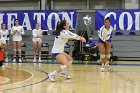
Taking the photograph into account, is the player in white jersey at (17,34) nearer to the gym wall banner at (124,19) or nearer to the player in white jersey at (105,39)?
the gym wall banner at (124,19)

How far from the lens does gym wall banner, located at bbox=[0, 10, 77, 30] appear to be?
18609 mm

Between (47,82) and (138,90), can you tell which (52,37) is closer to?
(47,82)

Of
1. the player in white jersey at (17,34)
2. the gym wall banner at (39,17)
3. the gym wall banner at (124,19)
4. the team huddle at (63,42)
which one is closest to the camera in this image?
the team huddle at (63,42)

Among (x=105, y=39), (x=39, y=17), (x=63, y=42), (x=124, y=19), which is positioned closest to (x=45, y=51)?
(x=39, y=17)

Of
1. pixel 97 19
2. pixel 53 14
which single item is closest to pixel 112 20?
pixel 97 19

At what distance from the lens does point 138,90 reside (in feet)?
24.5

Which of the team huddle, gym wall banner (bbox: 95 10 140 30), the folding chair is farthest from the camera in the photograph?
the folding chair

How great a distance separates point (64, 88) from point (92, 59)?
9.00m

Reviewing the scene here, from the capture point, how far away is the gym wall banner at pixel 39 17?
18.6 meters

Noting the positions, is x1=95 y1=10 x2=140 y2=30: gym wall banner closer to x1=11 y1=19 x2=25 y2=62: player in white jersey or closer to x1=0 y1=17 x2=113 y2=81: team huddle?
x1=0 y1=17 x2=113 y2=81: team huddle

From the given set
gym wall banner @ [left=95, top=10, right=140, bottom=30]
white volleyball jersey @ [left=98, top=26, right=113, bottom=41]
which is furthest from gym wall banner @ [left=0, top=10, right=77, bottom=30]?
white volleyball jersey @ [left=98, top=26, right=113, bottom=41]

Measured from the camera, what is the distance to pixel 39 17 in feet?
62.3

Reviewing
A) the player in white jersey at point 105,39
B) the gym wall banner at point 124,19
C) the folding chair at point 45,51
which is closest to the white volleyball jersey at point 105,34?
the player in white jersey at point 105,39

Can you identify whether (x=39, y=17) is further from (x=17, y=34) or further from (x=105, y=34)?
(x=105, y=34)
